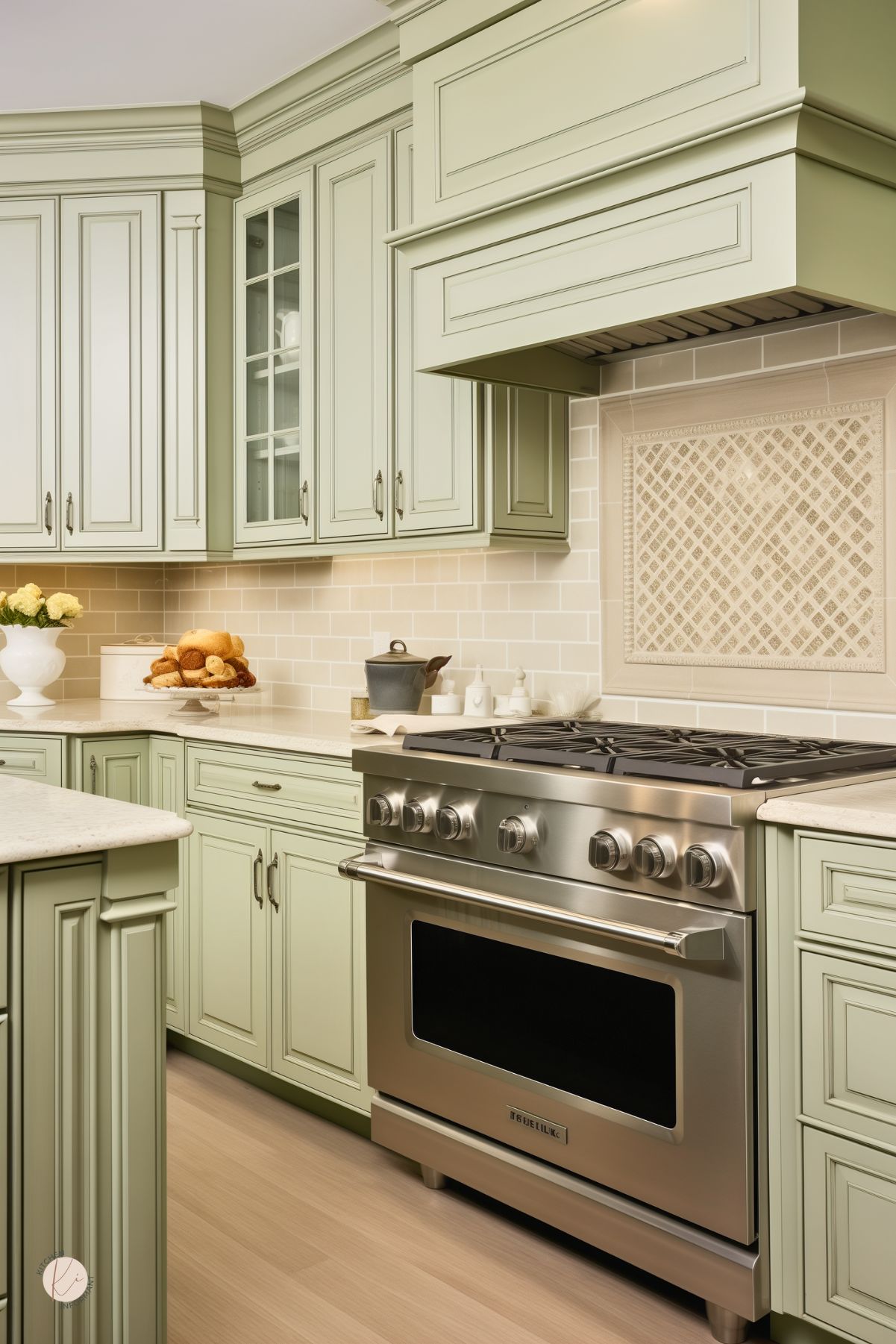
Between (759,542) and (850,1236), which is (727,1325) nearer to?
(850,1236)

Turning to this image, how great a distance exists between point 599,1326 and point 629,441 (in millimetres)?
1933

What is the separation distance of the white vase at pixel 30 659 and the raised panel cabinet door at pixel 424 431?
1.40 meters

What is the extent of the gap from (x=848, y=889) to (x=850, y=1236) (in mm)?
554

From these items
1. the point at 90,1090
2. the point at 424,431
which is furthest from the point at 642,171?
the point at 90,1090

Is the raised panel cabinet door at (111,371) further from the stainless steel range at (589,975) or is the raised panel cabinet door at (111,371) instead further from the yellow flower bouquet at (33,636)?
the stainless steel range at (589,975)

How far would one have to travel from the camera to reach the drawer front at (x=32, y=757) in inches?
131

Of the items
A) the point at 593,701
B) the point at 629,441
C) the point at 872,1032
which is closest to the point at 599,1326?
the point at 872,1032

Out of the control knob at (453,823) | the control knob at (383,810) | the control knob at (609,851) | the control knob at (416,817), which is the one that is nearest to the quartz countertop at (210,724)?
the control knob at (383,810)

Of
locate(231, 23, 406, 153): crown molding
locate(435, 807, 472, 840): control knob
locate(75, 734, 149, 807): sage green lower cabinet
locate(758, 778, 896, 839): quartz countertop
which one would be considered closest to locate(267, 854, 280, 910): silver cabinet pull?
locate(75, 734, 149, 807): sage green lower cabinet

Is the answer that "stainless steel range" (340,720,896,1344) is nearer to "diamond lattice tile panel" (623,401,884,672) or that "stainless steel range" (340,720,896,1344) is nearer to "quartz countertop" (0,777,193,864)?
"diamond lattice tile panel" (623,401,884,672)

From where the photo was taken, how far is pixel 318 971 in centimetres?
284

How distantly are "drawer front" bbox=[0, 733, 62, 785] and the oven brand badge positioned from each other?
5.57 ft

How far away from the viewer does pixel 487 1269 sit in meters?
2.24

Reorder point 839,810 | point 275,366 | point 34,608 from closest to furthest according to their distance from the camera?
point 839,810
point 275,366
point 34,608
